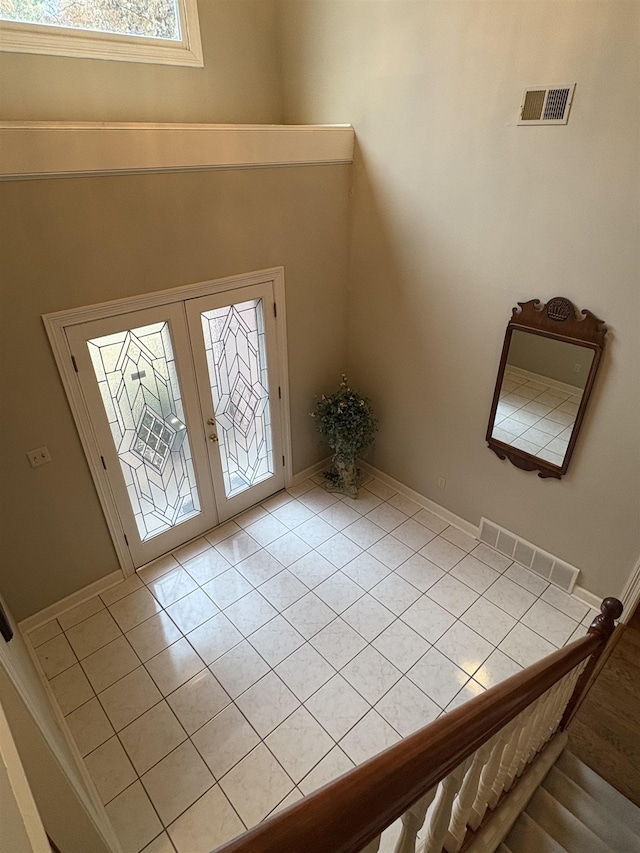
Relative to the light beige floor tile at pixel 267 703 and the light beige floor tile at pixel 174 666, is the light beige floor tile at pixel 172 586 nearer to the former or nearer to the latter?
the light beige floor tile at pixel 174 666

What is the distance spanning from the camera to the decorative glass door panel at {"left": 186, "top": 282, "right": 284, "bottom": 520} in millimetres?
3295

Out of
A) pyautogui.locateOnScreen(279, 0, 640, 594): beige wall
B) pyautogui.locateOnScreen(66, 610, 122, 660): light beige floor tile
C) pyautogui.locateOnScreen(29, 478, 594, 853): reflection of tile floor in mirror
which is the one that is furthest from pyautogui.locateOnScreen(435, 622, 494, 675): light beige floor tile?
pyautogui.locateOnScreen(66, 610, 122, 660): light beige floor tile

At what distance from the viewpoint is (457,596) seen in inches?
131

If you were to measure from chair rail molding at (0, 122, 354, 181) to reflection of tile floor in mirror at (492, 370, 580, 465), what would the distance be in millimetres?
2033

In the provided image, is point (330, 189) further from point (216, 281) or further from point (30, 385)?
point (30, 385)

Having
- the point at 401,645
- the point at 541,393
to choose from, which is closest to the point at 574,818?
the point at 401,645

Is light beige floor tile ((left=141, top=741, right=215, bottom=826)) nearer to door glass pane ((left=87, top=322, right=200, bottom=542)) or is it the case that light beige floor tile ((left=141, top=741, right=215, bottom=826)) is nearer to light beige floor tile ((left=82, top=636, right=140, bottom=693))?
light beige floor tile ((left=82, top=636, right=140, bottom=693))

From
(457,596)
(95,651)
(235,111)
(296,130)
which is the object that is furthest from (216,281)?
(457,596)

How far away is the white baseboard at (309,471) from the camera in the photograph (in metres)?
4.37

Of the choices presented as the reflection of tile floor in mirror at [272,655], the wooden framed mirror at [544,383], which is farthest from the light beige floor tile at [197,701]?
the wooden framed mirror at [544,383]

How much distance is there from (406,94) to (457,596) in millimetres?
3336

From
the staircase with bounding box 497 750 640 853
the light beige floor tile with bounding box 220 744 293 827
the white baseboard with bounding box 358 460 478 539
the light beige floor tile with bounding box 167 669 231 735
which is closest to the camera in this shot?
the staircase with bounding box 497 750 640 853

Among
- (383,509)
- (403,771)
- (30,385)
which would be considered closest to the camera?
(403,771)

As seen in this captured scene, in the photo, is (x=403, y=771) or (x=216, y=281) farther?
(x=216, y=281)
